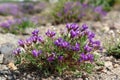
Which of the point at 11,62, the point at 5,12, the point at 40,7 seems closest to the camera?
the point at 11,62

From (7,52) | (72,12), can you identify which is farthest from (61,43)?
(72,12)

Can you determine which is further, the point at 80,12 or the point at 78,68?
the point at 80,12

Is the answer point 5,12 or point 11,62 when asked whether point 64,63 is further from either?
point 5,12

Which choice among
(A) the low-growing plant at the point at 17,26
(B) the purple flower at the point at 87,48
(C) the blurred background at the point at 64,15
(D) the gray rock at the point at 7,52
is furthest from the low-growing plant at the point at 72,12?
(B) the purple flower at the point at 87,48

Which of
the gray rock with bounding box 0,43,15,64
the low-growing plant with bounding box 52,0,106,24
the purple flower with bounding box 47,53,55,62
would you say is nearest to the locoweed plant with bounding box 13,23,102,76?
the purple flower with bounding box 47,53,55,62

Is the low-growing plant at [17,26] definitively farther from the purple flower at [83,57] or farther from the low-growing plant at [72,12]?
the purple flower at [83,57]

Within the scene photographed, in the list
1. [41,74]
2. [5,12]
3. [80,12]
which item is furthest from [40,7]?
[41,74]
